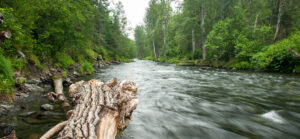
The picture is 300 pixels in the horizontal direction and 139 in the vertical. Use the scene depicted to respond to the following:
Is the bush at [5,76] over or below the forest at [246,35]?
below

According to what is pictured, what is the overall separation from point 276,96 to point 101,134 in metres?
6.37

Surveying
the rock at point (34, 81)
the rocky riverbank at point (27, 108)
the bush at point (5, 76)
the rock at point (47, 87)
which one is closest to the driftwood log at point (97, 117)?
the rocky riverbank at point (27, 108)

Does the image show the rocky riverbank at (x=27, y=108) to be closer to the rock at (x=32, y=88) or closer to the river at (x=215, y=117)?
the rock at (x=32, y=88)

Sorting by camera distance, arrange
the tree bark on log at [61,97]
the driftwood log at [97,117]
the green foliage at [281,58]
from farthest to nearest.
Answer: the green foliage at [281,58], the tree bark on log at [61,97], the driftwood log at [97,117]

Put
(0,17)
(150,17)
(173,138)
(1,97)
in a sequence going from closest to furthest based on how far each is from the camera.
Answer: (173,138) → (0,17) → (1,97) → (150,17)

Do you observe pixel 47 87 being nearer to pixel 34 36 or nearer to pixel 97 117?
pixel 34 36

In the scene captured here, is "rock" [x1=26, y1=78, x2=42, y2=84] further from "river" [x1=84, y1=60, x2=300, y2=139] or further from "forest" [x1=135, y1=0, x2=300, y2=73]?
"forest" [x1=135, y1=0, x2=300, y2=73]

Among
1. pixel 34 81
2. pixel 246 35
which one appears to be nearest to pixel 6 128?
pixel 34 81

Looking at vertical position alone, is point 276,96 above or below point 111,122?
below

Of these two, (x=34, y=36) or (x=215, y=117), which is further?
(x=34, y=36)

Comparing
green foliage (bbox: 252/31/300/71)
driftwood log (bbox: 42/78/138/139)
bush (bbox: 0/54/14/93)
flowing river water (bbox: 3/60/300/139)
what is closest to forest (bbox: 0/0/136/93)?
bush (bbox: 0/54/14/93)

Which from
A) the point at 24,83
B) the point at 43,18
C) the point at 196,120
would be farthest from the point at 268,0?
the point at 24,83

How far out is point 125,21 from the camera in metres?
38.2

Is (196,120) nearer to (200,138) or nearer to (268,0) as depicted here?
(200,138)
